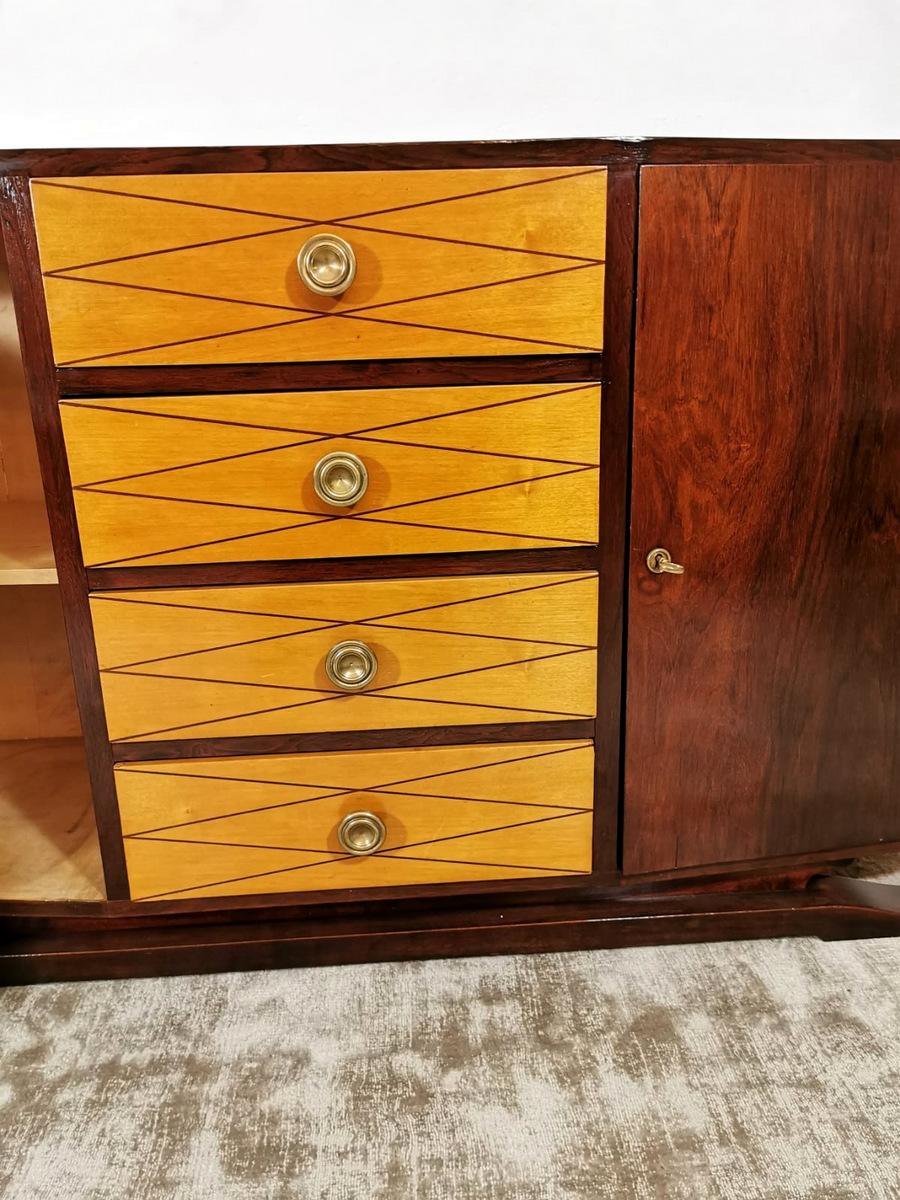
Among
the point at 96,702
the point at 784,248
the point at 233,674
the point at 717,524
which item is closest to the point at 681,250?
the point at 784,248

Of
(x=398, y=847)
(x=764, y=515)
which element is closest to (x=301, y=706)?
(x=398, y=847)

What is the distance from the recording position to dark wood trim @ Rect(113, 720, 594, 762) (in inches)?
43.6

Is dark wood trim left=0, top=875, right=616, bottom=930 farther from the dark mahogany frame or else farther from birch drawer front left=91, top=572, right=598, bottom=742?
birch drawer front left=91, top=572, right=598, bottom=742

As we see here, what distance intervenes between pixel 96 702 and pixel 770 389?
2.63 ft

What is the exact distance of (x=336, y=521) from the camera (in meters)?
1.04

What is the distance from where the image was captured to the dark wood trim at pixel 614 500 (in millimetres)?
985

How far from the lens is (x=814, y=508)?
1096 millimetres

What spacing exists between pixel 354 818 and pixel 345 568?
0.29 metres

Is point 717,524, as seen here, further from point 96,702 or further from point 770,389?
point 96,702

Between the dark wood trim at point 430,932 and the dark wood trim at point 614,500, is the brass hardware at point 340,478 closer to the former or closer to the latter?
the dark wood trim at point 614,500

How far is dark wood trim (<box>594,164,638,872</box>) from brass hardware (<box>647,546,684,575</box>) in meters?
0.03

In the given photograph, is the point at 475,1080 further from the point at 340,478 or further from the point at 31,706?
the point at 31,706

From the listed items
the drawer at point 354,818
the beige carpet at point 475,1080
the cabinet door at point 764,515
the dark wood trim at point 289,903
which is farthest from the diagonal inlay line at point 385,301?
the beige carpet at point 475,1080

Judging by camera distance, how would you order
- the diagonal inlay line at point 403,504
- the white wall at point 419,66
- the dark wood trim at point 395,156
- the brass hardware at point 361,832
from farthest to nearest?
1. the white wall at point 419,66
2. the brass hardware at point 361,832
3. the diagonal inlay line at point 403,504
4. the dark wood trim at point 395,156
